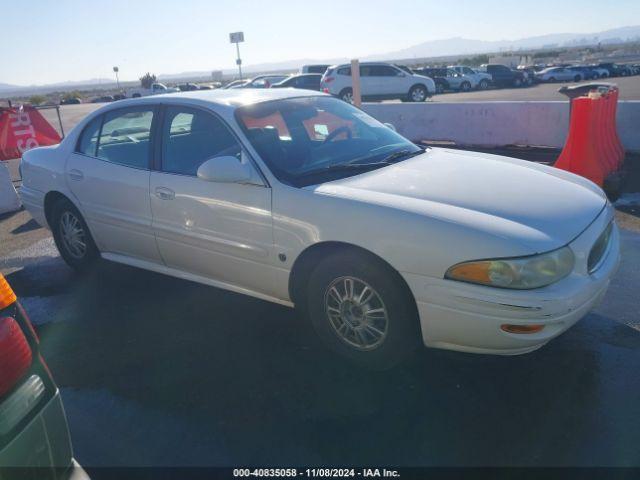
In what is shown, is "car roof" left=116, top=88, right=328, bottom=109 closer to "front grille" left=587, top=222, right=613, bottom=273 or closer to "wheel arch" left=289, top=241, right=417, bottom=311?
"wheel arch" left=289, top=241, right=417, bottom=311

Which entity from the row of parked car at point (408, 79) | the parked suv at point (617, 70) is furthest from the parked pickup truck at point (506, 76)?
the parked suv at point (617, 70)

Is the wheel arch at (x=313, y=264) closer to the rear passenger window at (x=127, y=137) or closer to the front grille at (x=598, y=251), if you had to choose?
the front grille at (x=598, y=251)

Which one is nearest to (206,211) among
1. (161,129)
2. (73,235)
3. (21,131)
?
(161,129)

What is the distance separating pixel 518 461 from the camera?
2338 millimetres

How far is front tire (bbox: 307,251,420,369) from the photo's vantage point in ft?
9.25

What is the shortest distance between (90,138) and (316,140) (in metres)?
2.06

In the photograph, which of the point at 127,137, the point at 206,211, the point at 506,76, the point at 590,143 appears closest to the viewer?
the point at 206,211

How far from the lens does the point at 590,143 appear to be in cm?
651

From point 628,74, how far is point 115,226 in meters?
43.7

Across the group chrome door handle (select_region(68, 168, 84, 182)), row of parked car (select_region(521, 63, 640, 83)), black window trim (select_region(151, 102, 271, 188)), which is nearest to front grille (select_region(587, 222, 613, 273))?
black window trim (select_region(151, 102, 271, 188))

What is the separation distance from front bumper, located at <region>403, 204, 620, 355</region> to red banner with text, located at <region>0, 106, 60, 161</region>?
9.57 m

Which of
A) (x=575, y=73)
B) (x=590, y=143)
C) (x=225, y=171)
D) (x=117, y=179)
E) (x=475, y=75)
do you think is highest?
(x=225, y=171)

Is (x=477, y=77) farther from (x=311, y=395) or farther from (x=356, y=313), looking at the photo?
(x=311, y=395)

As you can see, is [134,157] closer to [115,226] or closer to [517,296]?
[115,226]
